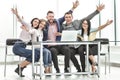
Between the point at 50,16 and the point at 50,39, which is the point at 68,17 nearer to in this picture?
the point at 50,16

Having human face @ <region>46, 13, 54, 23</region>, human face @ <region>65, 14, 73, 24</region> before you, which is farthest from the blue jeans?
Answer: human face @ <region>65, 14, 73, 24</region>

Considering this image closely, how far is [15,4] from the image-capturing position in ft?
28.2

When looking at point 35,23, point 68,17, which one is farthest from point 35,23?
point 68,17

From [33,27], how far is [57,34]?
46 centimetres

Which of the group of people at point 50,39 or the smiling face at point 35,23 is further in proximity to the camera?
the smiling face at point 35,23

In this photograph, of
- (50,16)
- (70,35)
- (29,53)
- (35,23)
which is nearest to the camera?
(70,35)

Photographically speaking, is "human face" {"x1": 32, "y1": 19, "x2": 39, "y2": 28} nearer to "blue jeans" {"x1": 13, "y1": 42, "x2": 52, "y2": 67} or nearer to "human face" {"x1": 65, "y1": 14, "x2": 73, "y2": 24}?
"blue jeans" {"x1": 13, "y1": 42, "x2": 52, "y2": 67}

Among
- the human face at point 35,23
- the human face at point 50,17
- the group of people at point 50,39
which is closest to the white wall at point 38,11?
the group of people at point 50,39

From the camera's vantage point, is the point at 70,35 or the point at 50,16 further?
the point at 50,16

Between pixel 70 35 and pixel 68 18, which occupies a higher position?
pixel 68 18

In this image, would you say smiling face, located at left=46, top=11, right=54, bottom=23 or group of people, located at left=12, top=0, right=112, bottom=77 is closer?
group of people, located at left=12, top=0, right=112, bottom=77

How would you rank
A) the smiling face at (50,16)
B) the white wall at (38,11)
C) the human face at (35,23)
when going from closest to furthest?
the human face at (35,23)
the smiling face at (50,16)
the white wall at (38,11)

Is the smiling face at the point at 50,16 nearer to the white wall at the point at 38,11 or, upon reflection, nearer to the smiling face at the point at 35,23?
the smiling face at the point at 35,23

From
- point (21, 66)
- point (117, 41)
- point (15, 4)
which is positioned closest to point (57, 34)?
point (21, 66)
